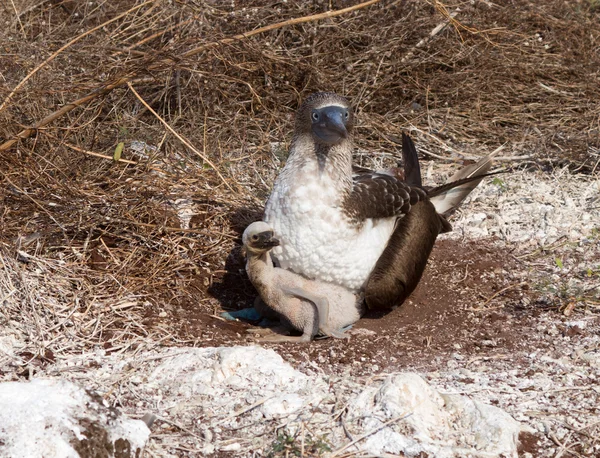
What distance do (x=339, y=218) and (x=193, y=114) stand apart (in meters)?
2.25

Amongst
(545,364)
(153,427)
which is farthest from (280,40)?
(153,427)

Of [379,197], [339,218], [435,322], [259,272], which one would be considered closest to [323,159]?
[339,218]

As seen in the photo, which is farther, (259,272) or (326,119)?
(259,272)

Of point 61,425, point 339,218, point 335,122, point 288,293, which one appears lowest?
point 288,293

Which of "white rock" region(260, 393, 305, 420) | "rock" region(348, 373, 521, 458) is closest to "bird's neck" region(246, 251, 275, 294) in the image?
"white rock" region(260, 393, 305, 420)

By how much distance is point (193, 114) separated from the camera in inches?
254

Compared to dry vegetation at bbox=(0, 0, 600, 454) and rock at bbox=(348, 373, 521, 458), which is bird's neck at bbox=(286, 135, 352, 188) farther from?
rock at bbox=(348, 373, 521, 458)

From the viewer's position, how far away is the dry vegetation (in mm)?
4812

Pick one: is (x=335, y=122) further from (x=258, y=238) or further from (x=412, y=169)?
(x=412, y=169)

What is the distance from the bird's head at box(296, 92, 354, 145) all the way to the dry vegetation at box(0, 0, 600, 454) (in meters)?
1.09

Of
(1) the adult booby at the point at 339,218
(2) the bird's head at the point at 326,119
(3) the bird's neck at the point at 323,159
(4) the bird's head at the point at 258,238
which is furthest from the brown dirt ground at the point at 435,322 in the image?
(2) the bird's head at the point at 326,119

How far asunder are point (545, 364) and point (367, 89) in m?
3.37

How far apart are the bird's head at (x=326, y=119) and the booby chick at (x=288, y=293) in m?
0.59

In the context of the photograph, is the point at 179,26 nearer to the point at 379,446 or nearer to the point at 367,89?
the point at 367,89
